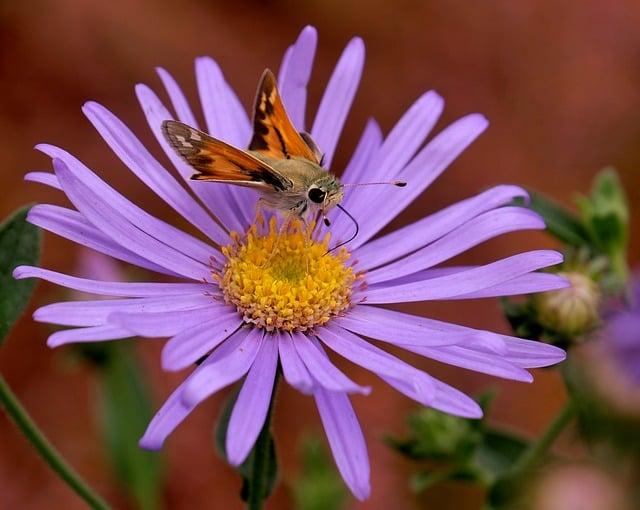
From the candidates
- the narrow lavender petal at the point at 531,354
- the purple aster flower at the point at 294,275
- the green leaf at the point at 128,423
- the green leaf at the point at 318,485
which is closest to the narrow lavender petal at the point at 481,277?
the purple aster flower at the point at 294,275

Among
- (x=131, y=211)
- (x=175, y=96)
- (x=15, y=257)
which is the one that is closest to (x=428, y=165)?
(x=175, y=96)

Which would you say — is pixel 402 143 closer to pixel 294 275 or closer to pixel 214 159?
pixel 294 275

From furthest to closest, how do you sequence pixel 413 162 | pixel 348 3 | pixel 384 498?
pixel 348 3 < pixel 384 498 < pixel 413 162

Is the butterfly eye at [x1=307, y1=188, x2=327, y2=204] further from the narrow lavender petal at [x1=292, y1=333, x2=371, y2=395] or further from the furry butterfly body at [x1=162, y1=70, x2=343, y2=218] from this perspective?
the narrow lavender petal at [x1=292, y1=333, x2=371, y2=395]

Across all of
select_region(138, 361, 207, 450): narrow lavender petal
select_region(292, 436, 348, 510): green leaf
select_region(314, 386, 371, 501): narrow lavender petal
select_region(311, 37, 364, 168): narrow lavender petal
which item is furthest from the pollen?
select_region(292, 436, 348, 510): green leaf

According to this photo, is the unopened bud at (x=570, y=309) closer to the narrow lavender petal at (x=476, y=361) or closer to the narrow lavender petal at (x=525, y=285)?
the narrow lavender petal at (x=525, y=285)

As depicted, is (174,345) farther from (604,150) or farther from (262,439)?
(604,150)

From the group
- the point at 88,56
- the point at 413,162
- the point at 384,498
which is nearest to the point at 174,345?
the point at 413,162
